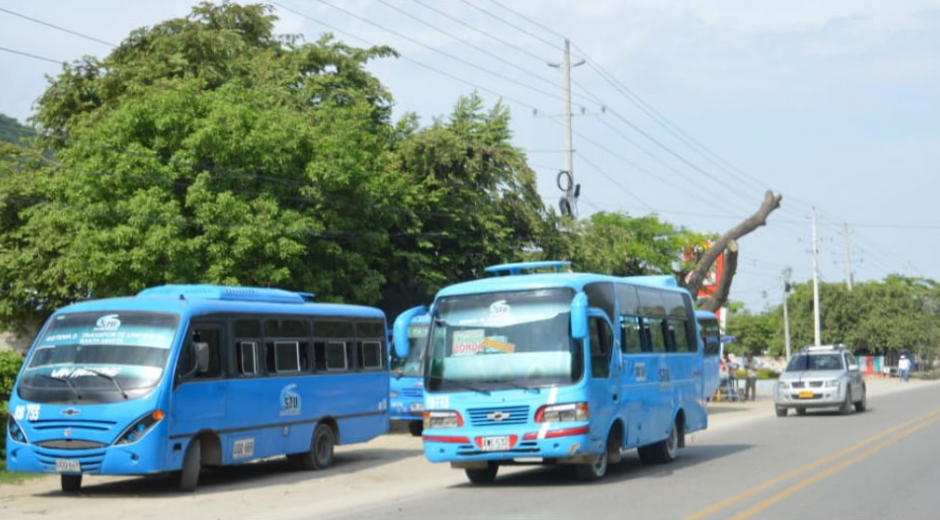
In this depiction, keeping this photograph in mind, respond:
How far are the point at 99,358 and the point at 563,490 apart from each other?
6.52 meters

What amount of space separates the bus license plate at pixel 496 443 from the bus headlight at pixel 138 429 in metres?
4.38

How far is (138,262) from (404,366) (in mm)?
6849

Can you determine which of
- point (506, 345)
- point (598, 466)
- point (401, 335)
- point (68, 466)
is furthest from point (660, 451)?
point (68, 466)

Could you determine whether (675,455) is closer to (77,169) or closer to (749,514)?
(749,514)

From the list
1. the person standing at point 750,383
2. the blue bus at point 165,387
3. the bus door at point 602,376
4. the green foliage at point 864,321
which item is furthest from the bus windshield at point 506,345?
the green foliage at point 864,321

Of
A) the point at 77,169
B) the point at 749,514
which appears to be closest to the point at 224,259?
the point at 77,169

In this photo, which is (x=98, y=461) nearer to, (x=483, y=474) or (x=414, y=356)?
(x=483, y=474)

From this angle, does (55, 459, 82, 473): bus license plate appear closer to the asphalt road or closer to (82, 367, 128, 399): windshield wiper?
the asphalt road

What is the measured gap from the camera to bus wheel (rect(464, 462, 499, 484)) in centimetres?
1773

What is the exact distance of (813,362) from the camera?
35656 mm

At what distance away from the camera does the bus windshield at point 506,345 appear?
16.4 m

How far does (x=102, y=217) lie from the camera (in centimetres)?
2994

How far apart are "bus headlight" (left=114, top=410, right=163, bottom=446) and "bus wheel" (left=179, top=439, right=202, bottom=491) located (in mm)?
991

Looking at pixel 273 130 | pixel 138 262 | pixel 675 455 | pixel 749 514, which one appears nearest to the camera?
pixel 749 514
